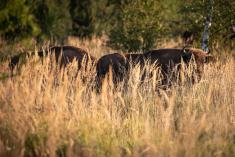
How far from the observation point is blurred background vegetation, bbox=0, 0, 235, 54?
36.5 feet

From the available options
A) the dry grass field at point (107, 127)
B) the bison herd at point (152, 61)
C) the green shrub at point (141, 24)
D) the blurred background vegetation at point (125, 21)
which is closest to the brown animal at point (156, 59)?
the bison herd at point (152, 61)

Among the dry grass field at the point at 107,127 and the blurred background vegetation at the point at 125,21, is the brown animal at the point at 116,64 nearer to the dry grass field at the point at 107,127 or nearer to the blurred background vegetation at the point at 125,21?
the blurred background vegetation at the point at 125,21

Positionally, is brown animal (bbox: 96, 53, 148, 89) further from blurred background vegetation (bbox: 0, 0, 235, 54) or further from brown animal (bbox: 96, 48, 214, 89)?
blurred background vegetation (bbox: 0, 0, 235, 54)

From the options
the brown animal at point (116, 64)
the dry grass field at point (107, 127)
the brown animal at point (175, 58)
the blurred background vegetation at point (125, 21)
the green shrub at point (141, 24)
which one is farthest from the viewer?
the green shrub at point (141, 24)

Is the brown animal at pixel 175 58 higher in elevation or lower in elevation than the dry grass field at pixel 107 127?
Answer: higher

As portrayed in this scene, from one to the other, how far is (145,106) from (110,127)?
0.92m

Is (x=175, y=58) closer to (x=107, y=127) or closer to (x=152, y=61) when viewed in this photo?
(x=152, y=61)

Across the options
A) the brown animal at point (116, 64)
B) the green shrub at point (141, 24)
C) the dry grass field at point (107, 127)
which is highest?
the green shrub at point (141, 24)

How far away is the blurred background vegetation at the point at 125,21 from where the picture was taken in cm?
1113

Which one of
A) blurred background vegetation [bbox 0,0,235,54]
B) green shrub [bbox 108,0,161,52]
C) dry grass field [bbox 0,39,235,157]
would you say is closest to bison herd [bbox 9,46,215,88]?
blurred background vegetation [bbox 0,0,235,54]

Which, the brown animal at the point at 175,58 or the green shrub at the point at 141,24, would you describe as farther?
the green shrub at the point at 141,24

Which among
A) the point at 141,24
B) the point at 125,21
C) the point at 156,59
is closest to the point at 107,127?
the point at 156,59

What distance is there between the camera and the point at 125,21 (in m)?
15.2

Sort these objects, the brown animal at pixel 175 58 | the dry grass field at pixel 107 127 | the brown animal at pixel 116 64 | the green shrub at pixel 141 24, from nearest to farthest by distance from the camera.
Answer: the dry grass field at pixel 107 127 < the brown animal at pixel 175 58 < the brown animal at pixel 116 64 < the green shrub at pixel 141 24
